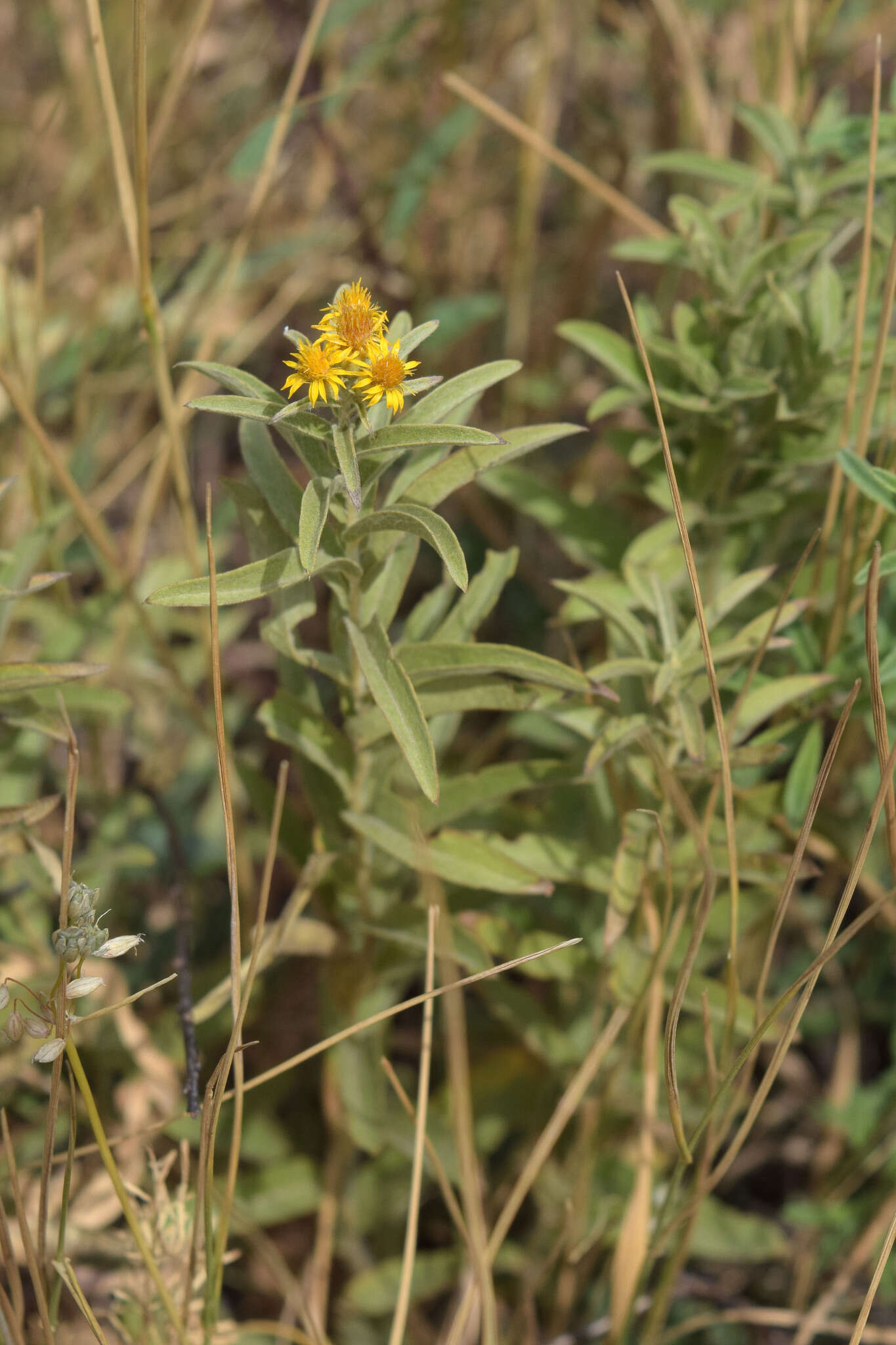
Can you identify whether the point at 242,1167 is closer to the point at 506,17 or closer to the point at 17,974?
the point at 17,974

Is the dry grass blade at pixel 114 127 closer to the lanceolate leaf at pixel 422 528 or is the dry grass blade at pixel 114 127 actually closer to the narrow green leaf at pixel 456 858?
the lanceolate leaf at pixel 422 528

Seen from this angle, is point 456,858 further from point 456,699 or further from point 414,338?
point 414,338

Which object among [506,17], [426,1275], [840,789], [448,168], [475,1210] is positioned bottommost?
[426,1275]

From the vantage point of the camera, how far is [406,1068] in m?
1.39

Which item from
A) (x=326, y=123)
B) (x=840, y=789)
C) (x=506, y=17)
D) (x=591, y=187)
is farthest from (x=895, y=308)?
(x=506, y=17)

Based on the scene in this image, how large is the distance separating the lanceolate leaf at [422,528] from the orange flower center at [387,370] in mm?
82

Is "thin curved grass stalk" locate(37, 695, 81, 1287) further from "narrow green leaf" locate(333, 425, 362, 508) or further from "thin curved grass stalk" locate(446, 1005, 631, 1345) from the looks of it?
"thin curved grass stalk" locate(446, 1005, 631, 1345)

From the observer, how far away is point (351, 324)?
0.72m

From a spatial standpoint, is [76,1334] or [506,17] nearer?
[76,1334]

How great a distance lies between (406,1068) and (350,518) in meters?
0.86

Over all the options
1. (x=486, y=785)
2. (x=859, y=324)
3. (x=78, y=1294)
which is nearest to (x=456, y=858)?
(x=486, y=785)

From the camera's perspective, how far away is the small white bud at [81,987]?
718 mm

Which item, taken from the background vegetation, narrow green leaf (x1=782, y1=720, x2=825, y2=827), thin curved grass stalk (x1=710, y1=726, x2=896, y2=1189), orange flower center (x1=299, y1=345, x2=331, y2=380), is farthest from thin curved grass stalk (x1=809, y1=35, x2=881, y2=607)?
orange flower center (x1=299, y1=345, x2=331, y2=380)

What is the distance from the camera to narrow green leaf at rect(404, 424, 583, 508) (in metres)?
0.83
